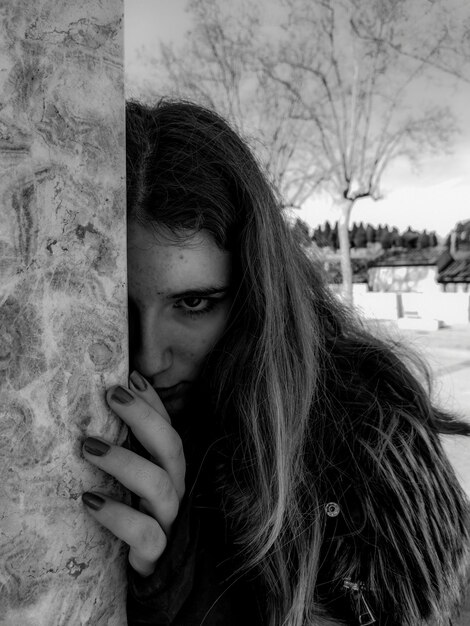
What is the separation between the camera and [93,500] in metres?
0.80

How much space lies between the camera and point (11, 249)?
2.38 feet

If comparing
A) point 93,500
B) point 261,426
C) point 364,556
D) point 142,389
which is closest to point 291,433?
point 261,426

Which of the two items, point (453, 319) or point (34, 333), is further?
point (453, 319)

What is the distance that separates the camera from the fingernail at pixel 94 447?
0.80 meters

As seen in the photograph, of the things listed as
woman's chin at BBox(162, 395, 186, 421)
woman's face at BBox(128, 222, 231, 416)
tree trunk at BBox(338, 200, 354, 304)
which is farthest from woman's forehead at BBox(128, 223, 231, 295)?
tree trunk at BBox(338, 200, 354, 304)

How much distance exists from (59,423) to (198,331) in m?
0.62

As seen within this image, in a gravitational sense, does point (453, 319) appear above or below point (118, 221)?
below

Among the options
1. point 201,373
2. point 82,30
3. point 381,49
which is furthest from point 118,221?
point 381,49

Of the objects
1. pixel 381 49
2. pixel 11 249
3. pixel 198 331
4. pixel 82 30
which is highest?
pixel 381 49

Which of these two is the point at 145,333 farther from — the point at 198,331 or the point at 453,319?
the point at 453,319

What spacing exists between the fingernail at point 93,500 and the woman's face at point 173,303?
50 centimetres

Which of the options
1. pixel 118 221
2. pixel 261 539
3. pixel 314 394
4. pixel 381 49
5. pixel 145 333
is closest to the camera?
pixel 118 221

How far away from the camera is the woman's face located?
1251mm

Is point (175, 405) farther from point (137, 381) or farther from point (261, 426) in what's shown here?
point (137, 381)
